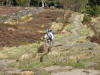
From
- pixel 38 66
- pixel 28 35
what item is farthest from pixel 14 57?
pixel 28 35

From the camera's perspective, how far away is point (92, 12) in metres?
64.2

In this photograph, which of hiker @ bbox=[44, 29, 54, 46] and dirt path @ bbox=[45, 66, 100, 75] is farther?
hiker @ bbox=[44, 29, 54, 46]

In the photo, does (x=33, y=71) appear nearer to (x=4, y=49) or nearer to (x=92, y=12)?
(x=4, y=49)

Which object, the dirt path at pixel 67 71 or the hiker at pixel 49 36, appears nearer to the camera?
the dirt path at pixel 67 71

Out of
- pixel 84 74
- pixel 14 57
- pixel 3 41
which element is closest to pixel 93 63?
pixel 84 74

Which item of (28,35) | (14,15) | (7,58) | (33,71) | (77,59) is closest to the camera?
(33,71)

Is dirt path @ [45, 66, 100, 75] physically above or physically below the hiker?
below

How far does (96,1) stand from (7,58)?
47051mm

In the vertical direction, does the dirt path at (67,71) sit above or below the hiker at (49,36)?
below

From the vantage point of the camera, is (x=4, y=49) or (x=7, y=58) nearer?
(x=7, y=58)

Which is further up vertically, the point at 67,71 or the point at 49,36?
the point at 49,36

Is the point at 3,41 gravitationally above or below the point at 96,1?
below

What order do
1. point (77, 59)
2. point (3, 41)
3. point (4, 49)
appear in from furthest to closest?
point (3, 41)
point (4, 49)
point (77, 59)

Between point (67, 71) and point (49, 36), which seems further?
point (49, 36)
